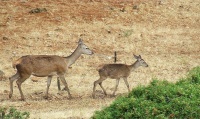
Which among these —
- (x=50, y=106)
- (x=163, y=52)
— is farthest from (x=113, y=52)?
(x=50, y=106)

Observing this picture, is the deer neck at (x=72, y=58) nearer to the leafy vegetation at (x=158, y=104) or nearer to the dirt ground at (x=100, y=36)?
the dirt ground at (x=100, y=36)

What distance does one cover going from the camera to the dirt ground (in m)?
21.5

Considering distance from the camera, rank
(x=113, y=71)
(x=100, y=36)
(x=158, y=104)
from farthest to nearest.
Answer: (x=100, y=36) < (x=113, y=71) < (x=158, y=104)

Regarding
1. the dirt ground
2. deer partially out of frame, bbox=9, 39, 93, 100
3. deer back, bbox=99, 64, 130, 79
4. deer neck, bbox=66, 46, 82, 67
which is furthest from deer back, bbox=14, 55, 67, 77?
deer back, bbox=99, 64, 130, 79

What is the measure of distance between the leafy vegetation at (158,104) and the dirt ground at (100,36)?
7.29m

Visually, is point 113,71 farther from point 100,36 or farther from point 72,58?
point 100,36

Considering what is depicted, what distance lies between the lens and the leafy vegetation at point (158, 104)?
10.7 m

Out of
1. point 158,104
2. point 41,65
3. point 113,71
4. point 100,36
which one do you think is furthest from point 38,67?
point 100,36

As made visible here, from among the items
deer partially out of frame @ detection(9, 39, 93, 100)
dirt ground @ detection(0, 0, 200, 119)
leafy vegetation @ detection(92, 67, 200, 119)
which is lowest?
dirt ground @ detection(0, 0, 200, 119)

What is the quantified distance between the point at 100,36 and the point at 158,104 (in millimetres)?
15463

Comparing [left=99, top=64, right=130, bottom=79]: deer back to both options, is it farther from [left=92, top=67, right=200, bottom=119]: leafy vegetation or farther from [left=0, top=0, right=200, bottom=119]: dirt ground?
[left=92, top=67, right=200, bottom=119]: leafy vegetation

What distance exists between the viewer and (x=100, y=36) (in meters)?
26.2

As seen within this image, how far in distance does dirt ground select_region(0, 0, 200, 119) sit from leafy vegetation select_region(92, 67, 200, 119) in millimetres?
7292

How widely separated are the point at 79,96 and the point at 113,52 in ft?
20.3
